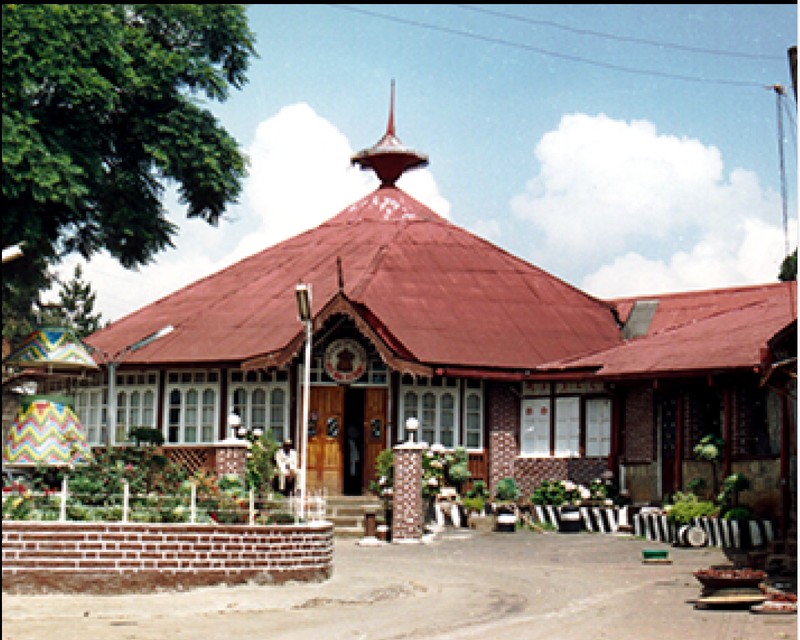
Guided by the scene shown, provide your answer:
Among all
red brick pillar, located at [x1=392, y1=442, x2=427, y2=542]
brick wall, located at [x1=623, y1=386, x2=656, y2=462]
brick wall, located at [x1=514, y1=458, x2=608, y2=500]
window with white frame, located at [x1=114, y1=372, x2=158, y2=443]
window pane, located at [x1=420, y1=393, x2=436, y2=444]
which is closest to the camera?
red brick pillar, located at [x1=392, y1=442, x2=427, y2=542]

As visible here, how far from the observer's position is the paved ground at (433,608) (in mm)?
12797

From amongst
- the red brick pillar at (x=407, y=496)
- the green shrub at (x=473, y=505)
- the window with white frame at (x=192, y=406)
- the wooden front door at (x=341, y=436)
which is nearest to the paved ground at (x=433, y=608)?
the red brick pillar at (x=407, y=496)

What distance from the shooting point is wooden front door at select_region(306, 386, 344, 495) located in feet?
90.2

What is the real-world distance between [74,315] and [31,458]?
1438 inches

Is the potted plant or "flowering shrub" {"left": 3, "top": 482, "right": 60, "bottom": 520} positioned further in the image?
the potted plant

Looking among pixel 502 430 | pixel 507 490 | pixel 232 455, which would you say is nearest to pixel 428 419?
pixel 502 430

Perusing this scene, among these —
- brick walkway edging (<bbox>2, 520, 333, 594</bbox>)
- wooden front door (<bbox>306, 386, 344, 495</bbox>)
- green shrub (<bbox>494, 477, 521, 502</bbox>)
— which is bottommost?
brick walkway edging (<bbox>2, 520, 333, 594</bbox>)

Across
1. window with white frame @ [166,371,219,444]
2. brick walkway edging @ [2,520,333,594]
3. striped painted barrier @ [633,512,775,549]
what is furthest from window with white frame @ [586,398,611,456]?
brick walkway edging @ [2,520,333,594]

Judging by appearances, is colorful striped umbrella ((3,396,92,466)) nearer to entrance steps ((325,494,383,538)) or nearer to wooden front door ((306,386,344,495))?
entrance steps ((325,494,383,538))

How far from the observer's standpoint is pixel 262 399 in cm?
2816

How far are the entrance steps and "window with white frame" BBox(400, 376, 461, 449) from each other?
2.12 meters

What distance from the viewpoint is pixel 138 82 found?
1007 inches

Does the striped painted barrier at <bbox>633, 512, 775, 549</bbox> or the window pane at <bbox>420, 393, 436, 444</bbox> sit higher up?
the window pane at <bbox>420, 393, 436, 444</bbox>

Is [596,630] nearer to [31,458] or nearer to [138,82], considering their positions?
[31,458]
